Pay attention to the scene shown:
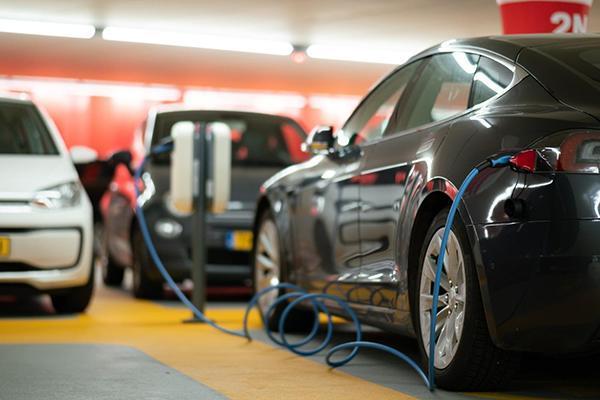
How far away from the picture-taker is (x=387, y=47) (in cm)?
1616

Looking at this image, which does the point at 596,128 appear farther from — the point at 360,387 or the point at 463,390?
the point at 360,387

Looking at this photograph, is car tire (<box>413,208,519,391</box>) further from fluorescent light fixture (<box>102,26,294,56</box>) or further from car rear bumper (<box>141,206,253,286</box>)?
fluorescent light fixture (<box>102,26,294,56</box>)

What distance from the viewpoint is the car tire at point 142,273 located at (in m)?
10.7

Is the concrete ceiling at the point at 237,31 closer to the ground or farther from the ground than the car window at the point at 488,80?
farther from the ground

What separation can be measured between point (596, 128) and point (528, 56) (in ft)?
2.49

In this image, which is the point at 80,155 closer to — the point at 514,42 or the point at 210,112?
the point at 210,112

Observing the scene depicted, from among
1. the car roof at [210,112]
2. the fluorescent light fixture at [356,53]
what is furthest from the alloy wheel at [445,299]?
the fluorescent light fixture at [356,53]

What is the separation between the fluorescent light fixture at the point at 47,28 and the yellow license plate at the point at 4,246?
6052mm

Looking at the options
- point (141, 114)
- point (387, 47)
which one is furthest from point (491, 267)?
point (141, 114)

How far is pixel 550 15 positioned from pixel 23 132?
4.04 m

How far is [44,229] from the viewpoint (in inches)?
350

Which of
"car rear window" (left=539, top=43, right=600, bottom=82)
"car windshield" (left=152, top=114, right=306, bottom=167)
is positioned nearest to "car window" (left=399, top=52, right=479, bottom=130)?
"car rear window" (left=539, top=43, right=600, bottom=82)

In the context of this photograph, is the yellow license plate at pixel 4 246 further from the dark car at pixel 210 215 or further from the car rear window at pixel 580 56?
the car rear window at pixel 580 56

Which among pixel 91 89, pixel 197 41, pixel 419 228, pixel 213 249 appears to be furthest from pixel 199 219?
pixel 91 89
